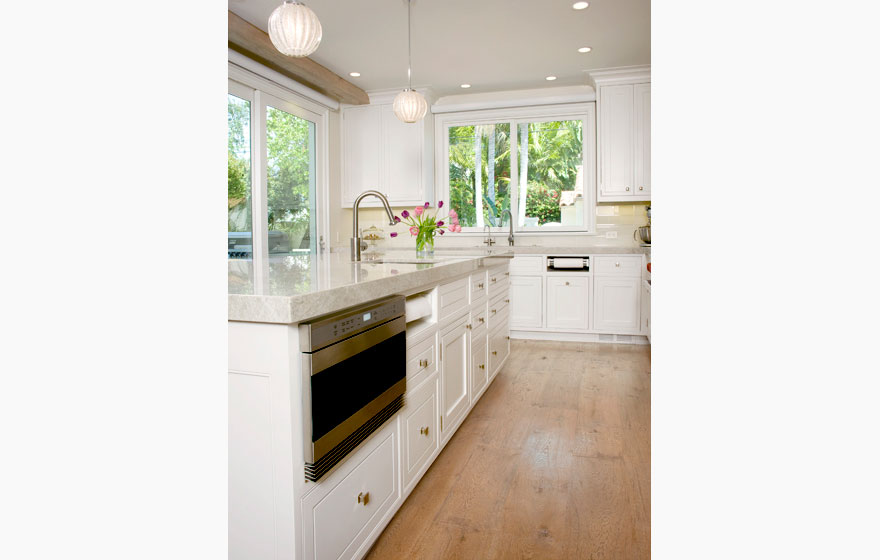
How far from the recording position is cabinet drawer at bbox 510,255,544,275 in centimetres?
501

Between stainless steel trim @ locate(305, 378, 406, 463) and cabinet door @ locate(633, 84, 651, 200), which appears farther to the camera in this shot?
cabinet door @ locate(633, 84, 651, 200)

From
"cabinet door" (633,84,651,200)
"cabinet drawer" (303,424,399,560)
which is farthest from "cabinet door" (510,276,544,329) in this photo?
"cabinet drawer" (303,424,399,560)

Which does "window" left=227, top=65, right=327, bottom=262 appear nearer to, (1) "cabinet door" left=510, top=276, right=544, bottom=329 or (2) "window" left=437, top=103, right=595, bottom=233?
(2) "window" left=437, top=103, right=595, bottom=233

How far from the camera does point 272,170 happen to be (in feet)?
14.9

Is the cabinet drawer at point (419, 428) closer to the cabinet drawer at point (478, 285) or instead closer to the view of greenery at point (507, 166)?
the cabinet drawer at point (478, 285)

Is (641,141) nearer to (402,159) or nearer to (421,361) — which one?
(402,159)

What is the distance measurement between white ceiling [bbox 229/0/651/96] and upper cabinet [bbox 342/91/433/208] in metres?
0.37

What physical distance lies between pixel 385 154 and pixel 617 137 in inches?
88.9

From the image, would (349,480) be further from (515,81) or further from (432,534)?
(515,81)

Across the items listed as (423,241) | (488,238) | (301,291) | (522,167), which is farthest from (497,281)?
(522,167)
